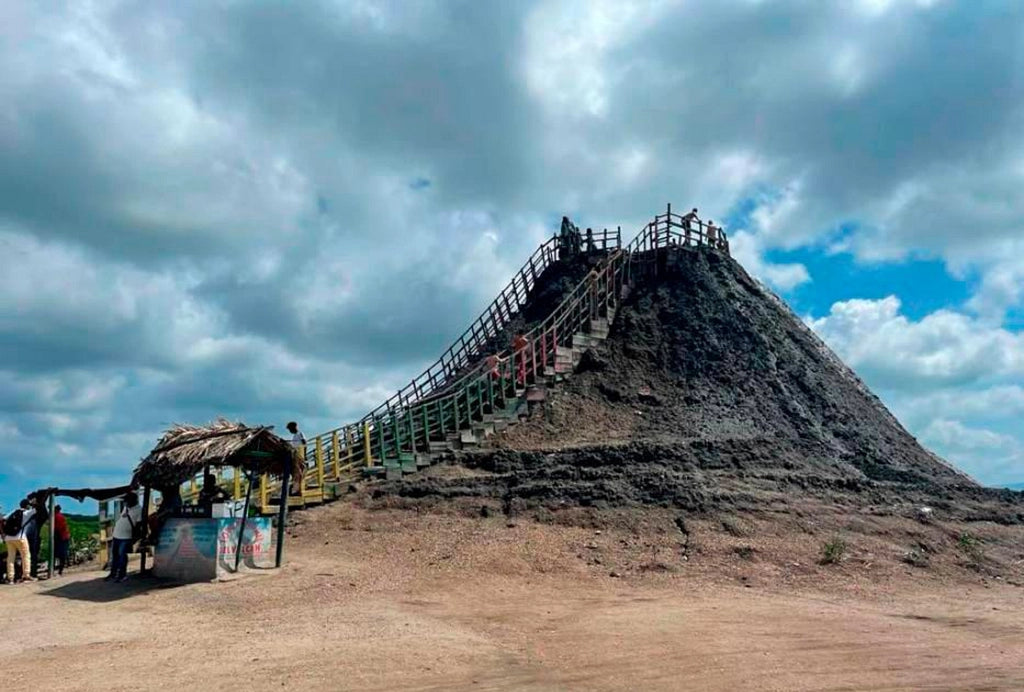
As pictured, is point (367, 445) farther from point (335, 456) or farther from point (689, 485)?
point (689, 485)

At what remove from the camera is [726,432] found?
2277 centimetres

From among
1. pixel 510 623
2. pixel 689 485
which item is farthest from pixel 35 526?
pixel 689 485

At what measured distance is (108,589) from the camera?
15109 millimetres

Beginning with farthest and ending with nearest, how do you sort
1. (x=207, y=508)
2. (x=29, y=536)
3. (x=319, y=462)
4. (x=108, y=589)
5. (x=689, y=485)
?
(x=319, y=462) < (x=689, y=485) < (x=29, y=536) < (x=207, y=508) < (x=108, y=589)

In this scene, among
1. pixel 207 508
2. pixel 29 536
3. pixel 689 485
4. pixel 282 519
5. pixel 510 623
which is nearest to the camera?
pixel 510 623

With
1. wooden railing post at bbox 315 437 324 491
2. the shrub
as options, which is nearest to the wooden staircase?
wooden railing post at bbox 315 437 324 491

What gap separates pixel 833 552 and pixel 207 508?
11.7 m

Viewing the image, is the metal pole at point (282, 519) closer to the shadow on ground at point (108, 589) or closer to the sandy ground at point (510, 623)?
the sandy ground at point (510, 623)

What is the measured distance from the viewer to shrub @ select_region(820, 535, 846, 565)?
16625 millimetres

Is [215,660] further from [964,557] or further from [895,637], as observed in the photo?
[964,557]

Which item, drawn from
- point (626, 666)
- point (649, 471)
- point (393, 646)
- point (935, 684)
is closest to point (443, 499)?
point (649, 471)

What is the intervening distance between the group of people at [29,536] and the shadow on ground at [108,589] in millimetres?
1717

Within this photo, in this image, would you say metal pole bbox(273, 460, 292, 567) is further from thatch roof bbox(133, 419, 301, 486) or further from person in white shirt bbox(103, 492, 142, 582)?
person in white shirt bbox(103, 492, 142, 582)

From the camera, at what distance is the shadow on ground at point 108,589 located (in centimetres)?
1452
